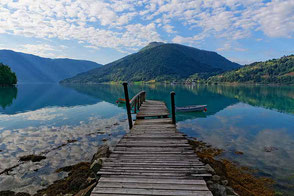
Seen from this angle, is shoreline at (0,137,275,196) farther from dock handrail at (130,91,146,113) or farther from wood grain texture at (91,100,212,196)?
dock handrail at (130,91,146,113)

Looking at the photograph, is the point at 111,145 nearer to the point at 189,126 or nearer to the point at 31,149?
the point at 31,149

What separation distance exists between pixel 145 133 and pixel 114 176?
523 centimetres

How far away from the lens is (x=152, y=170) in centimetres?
636

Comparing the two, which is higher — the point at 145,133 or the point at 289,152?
the point at 145,133

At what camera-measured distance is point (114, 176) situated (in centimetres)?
601

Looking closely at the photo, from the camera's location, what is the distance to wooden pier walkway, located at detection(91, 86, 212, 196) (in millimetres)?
5211

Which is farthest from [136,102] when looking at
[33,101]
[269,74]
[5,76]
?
[269,74]

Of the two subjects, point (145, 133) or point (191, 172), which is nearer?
point (191, 172)

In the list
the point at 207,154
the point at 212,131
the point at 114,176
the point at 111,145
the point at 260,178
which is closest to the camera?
the point at 114,176

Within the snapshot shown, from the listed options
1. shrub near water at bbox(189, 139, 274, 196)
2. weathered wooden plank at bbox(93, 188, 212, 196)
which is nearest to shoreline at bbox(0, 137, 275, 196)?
shrub near water at bbox(189, 139, 274, 196)

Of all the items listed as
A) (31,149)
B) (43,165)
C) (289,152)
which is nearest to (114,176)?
(43,165)

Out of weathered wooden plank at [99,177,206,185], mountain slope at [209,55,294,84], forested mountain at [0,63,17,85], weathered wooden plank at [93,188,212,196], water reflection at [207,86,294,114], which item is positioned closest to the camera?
weathered wooden plank at [93,188,212,196]

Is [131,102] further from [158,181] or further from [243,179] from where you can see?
[158,181]

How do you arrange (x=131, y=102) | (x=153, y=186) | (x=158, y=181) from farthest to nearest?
1. (x=131, y=102)
2. (x=158, y=181)
3. (x=153, y=186)
